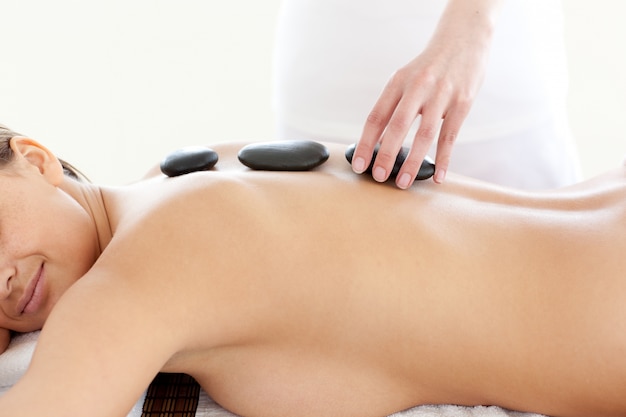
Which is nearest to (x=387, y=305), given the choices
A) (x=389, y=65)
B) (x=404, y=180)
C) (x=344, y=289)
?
(x=344, y=289)

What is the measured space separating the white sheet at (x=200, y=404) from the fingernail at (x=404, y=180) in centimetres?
33

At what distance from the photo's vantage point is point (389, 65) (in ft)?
5.51

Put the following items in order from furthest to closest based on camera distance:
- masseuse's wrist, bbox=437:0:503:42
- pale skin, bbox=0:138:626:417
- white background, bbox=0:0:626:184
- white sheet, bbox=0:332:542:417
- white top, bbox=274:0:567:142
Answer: white background, bbox=0:0:626:184, white top, bbox=274:0:567:142, masseuse's wrist, bbox=437:0:503:42, white sheet, bbox=0:332:542:417, pale skin, bbox=0:138:626:417

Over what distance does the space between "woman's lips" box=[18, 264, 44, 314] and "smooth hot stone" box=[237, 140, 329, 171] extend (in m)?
0.35

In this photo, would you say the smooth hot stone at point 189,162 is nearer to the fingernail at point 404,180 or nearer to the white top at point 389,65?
the fingernail at point 404,180

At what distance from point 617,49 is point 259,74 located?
121 centimetres

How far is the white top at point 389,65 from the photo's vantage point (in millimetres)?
1657

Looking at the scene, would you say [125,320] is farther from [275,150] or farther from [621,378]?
[621,378]

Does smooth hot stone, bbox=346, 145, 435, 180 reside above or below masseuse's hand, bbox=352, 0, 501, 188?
below

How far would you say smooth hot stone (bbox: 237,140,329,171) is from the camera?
3.92ft

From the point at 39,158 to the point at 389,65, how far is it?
0.79 meters

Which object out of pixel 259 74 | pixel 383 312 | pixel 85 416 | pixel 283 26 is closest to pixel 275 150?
pixel 383 312

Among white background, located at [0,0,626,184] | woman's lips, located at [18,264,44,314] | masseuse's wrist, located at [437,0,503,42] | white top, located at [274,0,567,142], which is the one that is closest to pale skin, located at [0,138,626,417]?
woman's lips, located at [18,264,44,314]

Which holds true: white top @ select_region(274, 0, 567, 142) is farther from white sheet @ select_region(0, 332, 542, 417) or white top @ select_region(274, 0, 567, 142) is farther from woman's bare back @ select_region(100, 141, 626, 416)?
white sheet @ select_region(0, 332, 542, 417)
